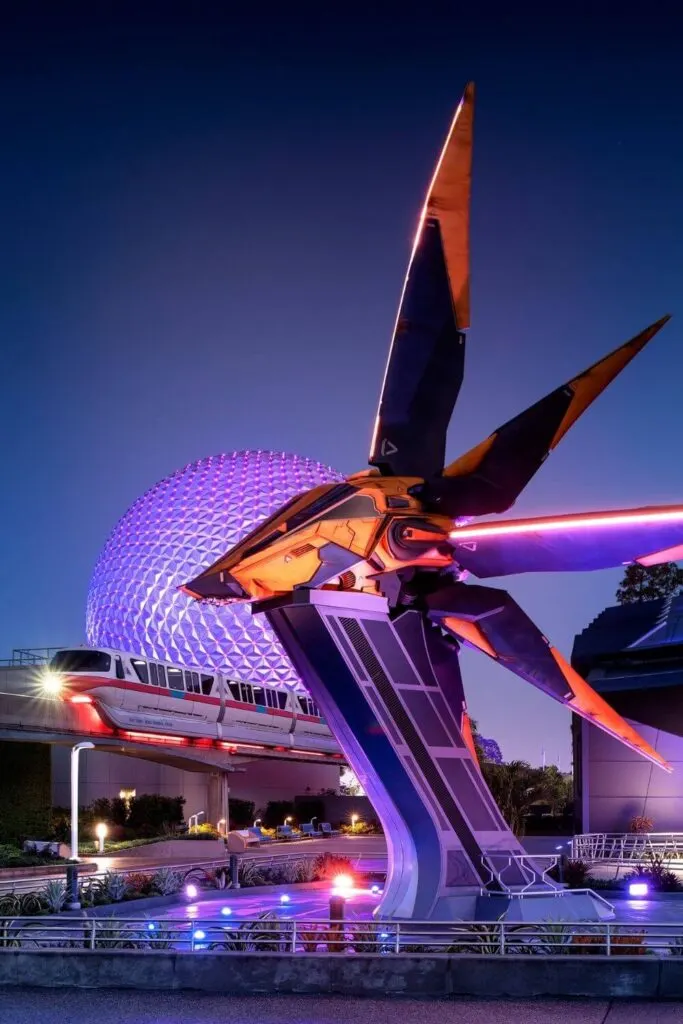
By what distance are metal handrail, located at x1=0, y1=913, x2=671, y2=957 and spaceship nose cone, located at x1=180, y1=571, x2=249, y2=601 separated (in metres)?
5.09

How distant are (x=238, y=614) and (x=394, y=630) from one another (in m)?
45.5

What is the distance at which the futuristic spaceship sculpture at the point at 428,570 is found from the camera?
18.2m

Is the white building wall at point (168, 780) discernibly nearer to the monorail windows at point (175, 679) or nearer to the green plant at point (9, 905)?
the monorail windows at point (175, 679)

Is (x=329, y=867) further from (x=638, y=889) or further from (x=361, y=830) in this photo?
(x=361, y=830)

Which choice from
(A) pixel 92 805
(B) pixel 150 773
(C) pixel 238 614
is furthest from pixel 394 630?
(C) pixel 238 614

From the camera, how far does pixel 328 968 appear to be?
47.1ft

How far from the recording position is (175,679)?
54125 mm

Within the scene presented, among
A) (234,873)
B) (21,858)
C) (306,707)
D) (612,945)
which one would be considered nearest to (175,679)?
(306,707)

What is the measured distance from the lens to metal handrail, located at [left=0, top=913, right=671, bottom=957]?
14.9 meters

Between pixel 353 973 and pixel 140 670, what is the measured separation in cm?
3817

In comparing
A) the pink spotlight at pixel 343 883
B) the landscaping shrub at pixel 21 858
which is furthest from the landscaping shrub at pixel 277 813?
the pink spotlight at pixel 343 883

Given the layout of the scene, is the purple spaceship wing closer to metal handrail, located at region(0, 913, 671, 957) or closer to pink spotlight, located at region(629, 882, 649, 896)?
metal handrail, located at region(0, 913, 671, 957)

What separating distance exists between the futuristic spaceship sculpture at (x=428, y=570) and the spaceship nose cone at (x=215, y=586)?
2cm

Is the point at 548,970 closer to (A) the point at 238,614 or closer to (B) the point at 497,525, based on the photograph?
(B) the point at 497,525
